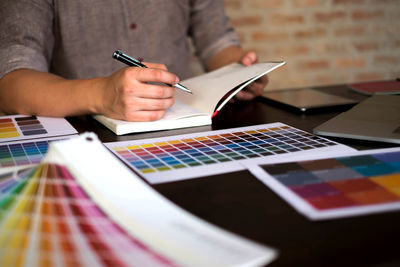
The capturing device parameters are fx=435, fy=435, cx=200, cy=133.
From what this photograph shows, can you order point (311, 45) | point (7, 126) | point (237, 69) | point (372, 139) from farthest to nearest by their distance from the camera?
point (311, 45), point (237, 69), point (7, 126), point (372, 139)

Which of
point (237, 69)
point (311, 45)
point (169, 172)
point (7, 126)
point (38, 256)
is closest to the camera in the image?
point (38, 256)

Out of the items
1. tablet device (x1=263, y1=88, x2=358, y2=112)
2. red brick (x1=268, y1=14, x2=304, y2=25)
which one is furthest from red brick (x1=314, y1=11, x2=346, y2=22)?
tablet device (x1=263, y1=88, x2=358, y2=112)

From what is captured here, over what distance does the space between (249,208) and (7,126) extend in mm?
624

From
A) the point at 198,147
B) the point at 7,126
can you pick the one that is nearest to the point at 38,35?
the point at 7,126

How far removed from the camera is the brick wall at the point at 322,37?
8.39ft

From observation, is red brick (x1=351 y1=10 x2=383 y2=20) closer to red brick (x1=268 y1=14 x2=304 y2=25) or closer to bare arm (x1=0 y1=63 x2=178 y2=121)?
red brick (x1=268 y1=14 x2=304 y2=25)

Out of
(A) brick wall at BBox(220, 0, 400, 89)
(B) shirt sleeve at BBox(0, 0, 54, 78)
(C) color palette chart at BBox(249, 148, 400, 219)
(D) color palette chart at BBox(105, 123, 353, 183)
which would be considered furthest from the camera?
(A) brick wall at BBox(220, 0, 400, 89)

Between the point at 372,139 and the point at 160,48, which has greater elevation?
the point at 160,48

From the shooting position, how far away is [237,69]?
112 centimetres

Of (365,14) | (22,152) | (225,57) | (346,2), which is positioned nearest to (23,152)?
(22,152)

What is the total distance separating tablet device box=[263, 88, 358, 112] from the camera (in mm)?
998

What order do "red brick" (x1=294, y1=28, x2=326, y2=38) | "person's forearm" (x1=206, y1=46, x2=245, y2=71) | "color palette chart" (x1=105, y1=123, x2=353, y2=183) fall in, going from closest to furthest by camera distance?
"color palette chart" (x1=105, y1=123, x2=353, y2=183)
"person's forearm" (x1=206, y1=46, x2=245, y2=71)
"red brick" (x1=294, y1=28, x2=326, y2=38)

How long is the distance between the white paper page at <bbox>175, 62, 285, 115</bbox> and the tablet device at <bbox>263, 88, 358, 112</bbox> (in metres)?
0.10

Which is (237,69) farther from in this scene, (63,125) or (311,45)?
(311,45)
